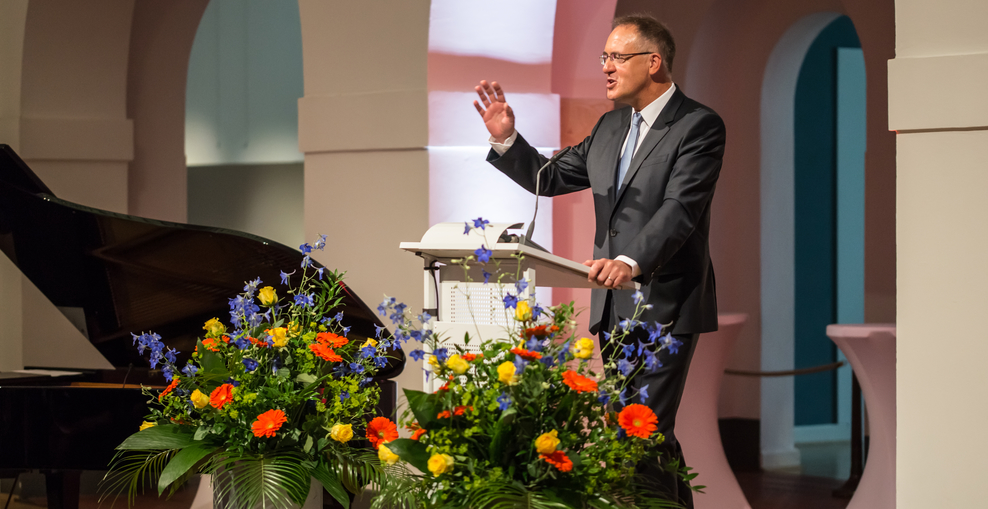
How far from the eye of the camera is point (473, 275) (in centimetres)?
226

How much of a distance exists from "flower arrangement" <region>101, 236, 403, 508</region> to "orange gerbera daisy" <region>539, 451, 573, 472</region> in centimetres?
44

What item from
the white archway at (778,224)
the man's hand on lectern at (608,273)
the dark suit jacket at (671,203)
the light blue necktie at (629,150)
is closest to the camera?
the man's hand on lectern at (608,273)

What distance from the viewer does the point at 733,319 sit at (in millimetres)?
4051

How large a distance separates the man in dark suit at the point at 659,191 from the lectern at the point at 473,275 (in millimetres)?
311

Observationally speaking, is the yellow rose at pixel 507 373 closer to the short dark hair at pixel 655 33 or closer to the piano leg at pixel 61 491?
the short dark hair at pixel 655 33

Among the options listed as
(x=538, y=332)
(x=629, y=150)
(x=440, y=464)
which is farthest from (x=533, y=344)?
(x=629, y=150)

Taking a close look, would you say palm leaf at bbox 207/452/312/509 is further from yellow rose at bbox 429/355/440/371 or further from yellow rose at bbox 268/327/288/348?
yellow rose at bbox 429/355/440/371

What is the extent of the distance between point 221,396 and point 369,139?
8.50ft

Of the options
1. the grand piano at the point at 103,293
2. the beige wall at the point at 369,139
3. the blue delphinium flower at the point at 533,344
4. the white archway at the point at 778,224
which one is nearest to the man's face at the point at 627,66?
the blue delphinium flower at the point at 533,344

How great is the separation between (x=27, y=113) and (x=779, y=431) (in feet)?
15.0

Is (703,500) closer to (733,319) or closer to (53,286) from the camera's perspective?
(733,319)

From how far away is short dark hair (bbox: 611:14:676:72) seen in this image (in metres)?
2.59

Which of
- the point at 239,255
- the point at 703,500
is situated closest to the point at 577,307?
the point at 703,500

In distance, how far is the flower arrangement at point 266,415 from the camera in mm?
1872
